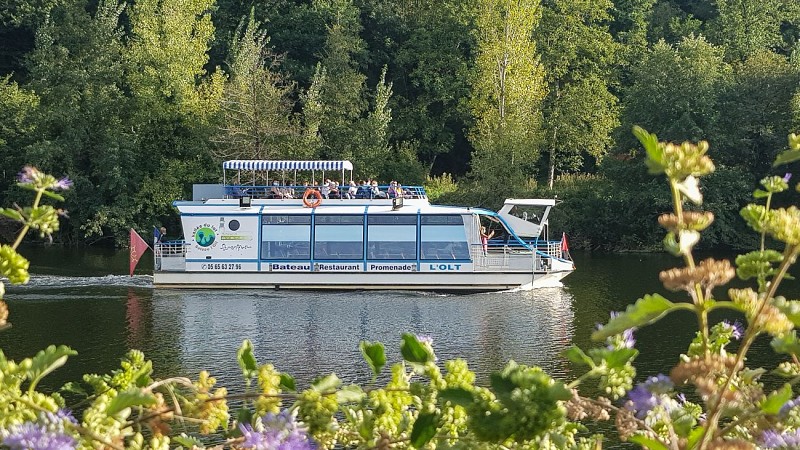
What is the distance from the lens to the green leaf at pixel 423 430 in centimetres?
212

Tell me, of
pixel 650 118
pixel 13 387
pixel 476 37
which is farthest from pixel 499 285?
pixel 13 387

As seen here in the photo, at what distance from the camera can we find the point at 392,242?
2466 cm

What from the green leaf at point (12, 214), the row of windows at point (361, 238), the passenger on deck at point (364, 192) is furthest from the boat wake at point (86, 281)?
the green leaf at point (12, 214)

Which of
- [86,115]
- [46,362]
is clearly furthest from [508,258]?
[46,362]

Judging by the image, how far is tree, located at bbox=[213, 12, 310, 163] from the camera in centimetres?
3881

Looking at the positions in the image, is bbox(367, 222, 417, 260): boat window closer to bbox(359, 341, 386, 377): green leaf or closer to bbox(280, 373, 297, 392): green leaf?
bbox(280, 373, 297, 392): green leaf

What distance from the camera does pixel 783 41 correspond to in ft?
147

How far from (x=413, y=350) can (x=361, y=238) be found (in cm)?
2245

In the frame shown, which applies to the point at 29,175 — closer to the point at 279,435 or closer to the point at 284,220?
the point at 279,435

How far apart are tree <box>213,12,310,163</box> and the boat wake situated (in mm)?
12932

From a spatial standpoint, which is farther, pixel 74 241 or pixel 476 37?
pixel 476 37

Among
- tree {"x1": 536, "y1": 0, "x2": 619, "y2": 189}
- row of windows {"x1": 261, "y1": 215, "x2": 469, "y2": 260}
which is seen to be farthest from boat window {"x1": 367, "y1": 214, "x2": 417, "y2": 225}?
tree {"x1": 536, "y1": 0, "x2": 619, "y2": 189}

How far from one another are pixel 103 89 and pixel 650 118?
841 inches

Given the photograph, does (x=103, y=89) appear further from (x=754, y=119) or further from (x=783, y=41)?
(x=783, y=41)
